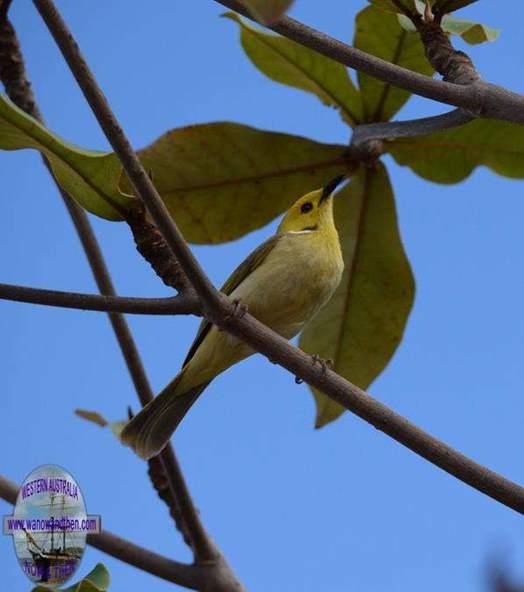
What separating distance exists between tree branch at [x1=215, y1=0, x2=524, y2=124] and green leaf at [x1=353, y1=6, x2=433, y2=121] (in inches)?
47.7

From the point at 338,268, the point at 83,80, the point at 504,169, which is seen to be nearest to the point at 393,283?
the point at 338,268

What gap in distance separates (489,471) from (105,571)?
817 millimetres

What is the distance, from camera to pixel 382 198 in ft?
10.7

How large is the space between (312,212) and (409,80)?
6.23 feet

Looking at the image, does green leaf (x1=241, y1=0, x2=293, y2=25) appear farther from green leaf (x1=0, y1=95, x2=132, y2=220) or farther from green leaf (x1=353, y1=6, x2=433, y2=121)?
green leaf (x1=353, y1=6, x2=433, y2=121)

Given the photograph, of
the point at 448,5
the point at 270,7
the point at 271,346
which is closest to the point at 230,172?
the point at 448,5

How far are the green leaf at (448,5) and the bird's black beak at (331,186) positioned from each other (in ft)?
2.69

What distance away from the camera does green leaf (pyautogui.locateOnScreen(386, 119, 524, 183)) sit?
3127 millimetres

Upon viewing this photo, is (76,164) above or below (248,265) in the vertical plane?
below

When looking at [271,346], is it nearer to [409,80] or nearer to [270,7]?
[409,80]

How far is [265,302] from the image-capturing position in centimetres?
337

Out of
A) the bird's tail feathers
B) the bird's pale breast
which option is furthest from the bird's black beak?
the bird's tail feathers

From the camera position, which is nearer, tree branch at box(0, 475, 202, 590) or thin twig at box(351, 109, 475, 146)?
thin twig at box(351, 109, 475, 146)

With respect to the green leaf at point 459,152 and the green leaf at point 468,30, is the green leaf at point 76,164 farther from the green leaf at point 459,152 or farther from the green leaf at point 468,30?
the green leaf at point 459,152
